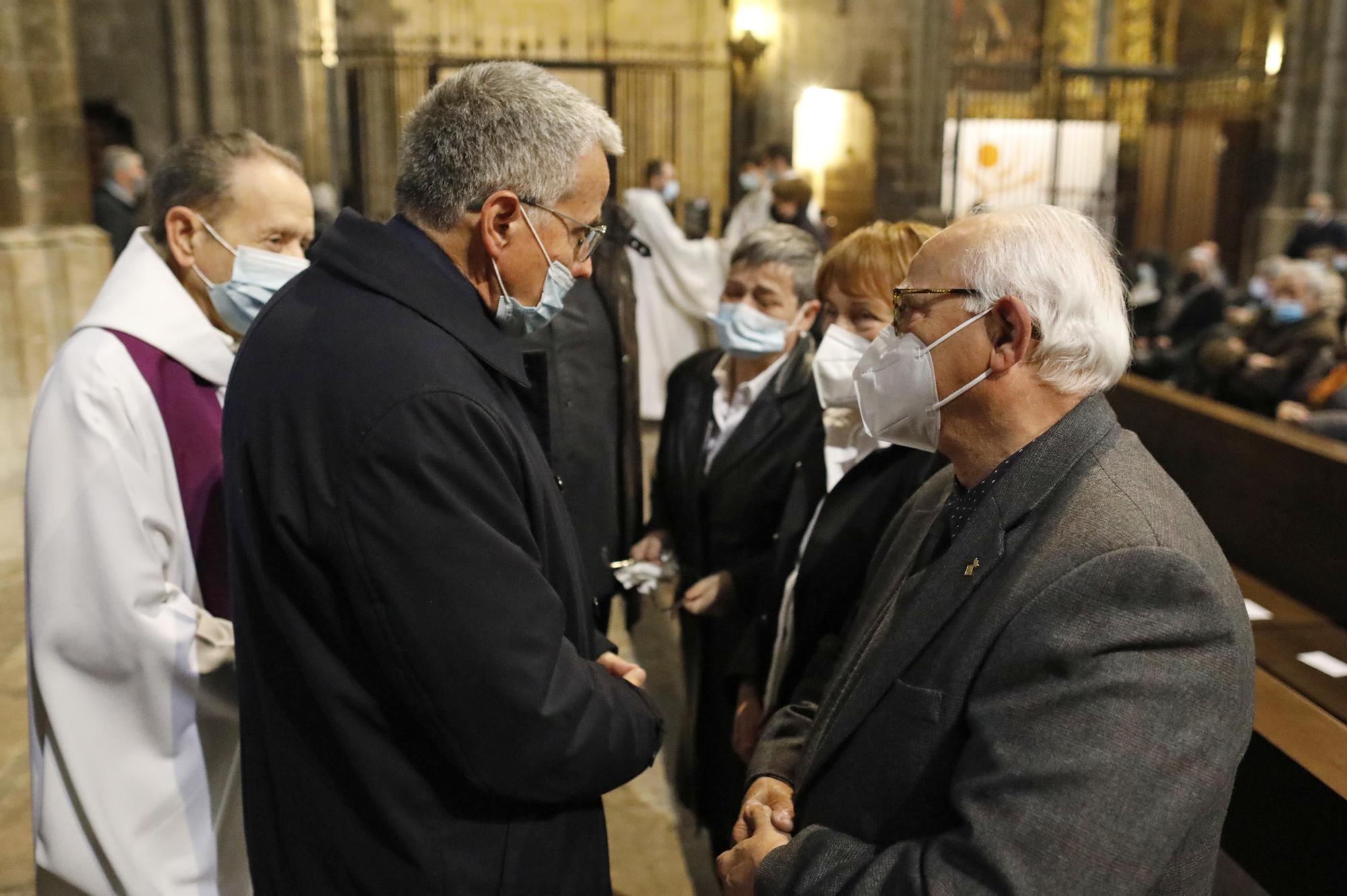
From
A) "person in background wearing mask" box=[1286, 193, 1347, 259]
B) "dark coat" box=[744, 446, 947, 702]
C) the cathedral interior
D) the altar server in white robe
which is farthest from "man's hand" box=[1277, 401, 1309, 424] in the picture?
"person in background wearing mask" box=[1286, 193, 1347, 259]

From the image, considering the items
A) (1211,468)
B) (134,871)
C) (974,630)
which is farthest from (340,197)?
(974,630)

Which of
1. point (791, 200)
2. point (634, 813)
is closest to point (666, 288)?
point (791, 200)

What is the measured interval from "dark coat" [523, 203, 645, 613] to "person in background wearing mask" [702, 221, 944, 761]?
806mm

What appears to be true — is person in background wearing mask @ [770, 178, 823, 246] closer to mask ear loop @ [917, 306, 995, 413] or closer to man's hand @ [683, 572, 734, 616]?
man's hand @ [683, 572, 734, 616]

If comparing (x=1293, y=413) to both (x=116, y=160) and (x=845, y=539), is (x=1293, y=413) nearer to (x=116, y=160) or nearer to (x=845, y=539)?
(x=845, y=539)

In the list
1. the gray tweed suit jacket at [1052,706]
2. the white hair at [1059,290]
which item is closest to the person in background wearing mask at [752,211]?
the white hair at [1059,290]

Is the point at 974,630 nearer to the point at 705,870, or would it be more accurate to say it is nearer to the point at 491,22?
the point at 705,870

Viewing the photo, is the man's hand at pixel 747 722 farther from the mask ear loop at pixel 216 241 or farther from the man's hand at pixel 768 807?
the mask ear loop at pixel 216 241

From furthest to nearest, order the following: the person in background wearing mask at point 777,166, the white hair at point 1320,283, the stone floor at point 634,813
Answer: the person in background wearing mask at point 777,166
the white hair at point 1320,283
the stone floor at point 634,813

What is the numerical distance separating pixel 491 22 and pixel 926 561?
40.1 ft

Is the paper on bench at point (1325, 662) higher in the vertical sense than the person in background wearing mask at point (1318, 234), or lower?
lower

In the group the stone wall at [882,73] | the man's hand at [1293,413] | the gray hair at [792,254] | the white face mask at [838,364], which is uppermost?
the stone wall at [882,73]

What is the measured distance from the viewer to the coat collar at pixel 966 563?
56.2 inches

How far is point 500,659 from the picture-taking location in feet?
4.64
